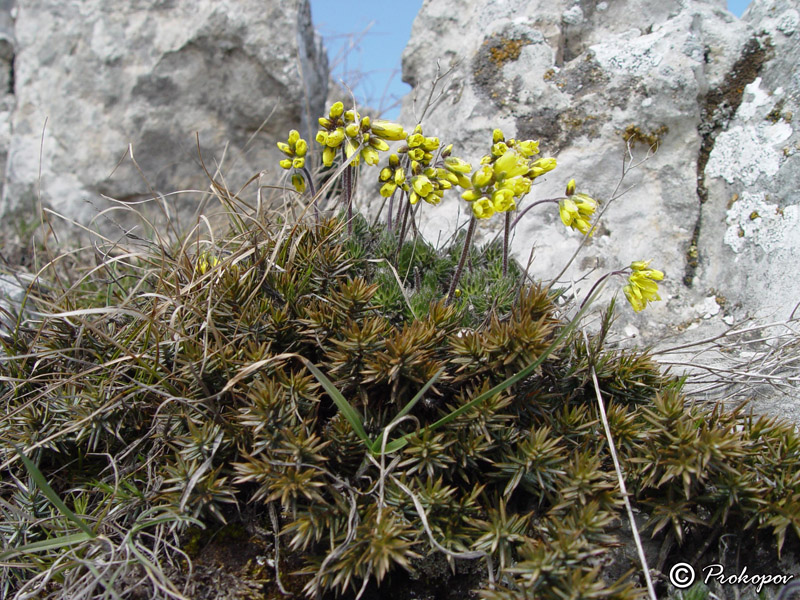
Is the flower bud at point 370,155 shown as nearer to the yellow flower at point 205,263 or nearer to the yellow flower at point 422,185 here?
the yellow flower at point 422,185

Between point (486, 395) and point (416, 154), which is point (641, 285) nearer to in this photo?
point (486, 395)

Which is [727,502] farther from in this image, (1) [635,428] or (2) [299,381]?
(2) [299,381]

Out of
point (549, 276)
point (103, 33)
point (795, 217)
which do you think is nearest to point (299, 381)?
point (549, 276)

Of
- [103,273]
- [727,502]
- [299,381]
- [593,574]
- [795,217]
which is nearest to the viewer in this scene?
[593,574]

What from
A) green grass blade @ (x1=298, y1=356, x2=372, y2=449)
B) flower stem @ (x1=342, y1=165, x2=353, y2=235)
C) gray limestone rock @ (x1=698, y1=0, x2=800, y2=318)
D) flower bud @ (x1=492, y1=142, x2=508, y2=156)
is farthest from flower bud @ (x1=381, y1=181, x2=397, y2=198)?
gray limestone rock @ (x1=698, y1=0, x2=800, y2=318)

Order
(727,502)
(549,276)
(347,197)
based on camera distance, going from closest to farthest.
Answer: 1. (727,502)
2. (347,197)
3. (549,276)

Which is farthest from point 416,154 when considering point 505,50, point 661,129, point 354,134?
point 661,129

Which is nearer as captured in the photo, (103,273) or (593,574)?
(593,574)
